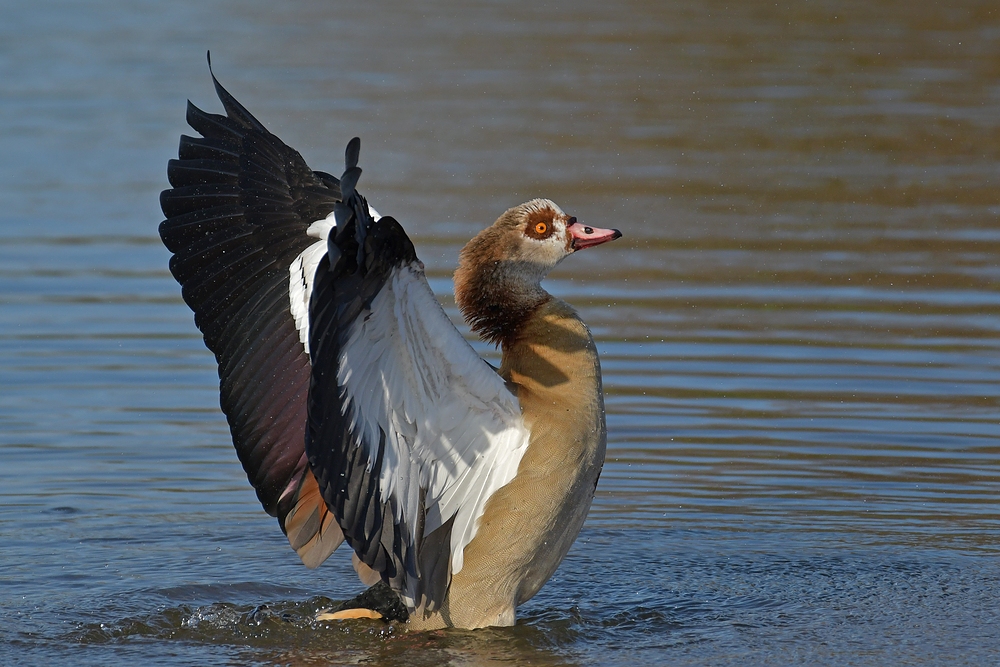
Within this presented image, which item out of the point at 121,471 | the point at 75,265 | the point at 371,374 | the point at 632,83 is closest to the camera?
the point at 371,374

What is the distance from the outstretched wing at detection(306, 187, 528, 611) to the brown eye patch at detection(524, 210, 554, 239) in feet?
2.60

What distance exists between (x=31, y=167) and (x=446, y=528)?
358 inches

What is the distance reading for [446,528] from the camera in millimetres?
6227

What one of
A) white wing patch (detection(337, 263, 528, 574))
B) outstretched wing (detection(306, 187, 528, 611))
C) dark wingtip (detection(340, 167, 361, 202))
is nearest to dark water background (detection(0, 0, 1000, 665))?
outstretched wing (detection(306, 187, 528, 611))

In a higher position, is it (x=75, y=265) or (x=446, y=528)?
(x=75, y=265)

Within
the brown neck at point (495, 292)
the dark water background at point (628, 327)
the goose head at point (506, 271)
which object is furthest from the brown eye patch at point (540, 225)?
the dark water background at point (628, 327)

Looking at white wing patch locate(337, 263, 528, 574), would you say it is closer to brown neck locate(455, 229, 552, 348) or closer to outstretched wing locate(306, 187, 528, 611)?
outstretched wing locate(306, 187, 528, 611)

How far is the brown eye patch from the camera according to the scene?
6377mm

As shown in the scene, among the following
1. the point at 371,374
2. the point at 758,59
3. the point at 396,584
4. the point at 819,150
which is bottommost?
the point at 396,584

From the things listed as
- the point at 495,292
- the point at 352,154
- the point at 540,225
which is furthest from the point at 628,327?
the point at 352,154

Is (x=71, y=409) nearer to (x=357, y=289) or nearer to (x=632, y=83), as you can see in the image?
(x=357, y=289)

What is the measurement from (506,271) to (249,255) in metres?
1.05

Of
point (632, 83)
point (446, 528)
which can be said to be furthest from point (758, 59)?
point (446, 528)

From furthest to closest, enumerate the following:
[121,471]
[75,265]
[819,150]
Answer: [819,150], [75,265], [121,471]
